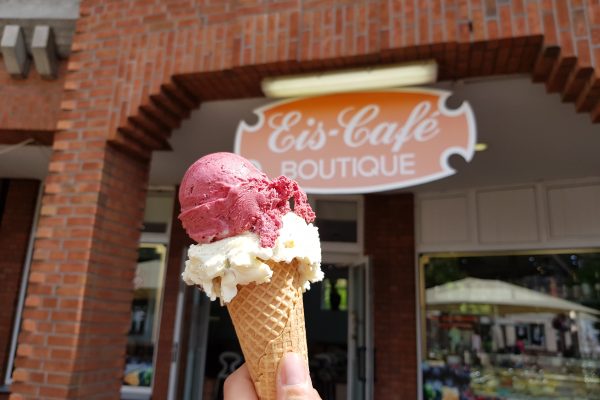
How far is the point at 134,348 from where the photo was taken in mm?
6738

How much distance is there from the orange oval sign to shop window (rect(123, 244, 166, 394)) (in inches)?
154

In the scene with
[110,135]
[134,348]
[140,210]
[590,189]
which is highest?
[590,189]

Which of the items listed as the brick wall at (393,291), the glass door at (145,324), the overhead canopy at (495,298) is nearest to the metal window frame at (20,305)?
the glass door at (145,324)

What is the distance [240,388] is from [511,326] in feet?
18.4

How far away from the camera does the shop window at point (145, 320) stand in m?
6.62

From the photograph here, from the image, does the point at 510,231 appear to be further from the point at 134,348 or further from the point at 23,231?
the point at 23,231

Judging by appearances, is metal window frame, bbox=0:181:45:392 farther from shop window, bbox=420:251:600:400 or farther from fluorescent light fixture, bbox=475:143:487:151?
fluorescent light fixture, bbox=475:143:487:151

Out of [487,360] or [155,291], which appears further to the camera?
[155,291]

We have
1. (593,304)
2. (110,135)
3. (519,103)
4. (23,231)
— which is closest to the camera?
(110,135)

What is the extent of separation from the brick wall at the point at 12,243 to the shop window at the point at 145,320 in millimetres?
1553

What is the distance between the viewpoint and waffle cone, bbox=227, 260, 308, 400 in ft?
4.46

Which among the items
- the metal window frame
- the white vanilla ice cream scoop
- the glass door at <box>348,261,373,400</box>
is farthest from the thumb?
the metal window frame

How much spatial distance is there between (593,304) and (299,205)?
5667 millimetres

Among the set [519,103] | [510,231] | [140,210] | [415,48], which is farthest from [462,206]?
[140,210]
